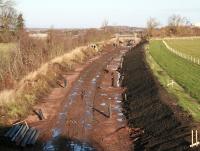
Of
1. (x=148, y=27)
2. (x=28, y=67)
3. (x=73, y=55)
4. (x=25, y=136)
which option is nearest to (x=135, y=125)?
(x=25, y=136)

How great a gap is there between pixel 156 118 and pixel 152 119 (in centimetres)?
32

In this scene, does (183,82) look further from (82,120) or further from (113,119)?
(82,120)

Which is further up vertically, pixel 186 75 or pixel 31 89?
pixel 186 75

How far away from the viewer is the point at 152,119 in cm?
2533

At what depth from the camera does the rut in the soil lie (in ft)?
66.6

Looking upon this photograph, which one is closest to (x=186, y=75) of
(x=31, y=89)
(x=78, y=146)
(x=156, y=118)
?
(x=31, y=89)

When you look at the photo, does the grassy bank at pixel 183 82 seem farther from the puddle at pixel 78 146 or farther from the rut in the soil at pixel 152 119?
the puddle at pixel 78 146

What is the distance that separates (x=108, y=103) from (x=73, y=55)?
34.3 meters

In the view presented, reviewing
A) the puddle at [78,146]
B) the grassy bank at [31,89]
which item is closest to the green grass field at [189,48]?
the grassy bank at [31,89]

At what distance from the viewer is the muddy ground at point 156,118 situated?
2028cm

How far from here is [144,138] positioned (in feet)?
75.2

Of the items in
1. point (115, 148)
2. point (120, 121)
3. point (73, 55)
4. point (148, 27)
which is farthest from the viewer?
point (148, 27)

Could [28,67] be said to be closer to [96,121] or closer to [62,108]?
[62,108]

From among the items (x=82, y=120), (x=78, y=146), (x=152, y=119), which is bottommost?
(x=82, y=120)
